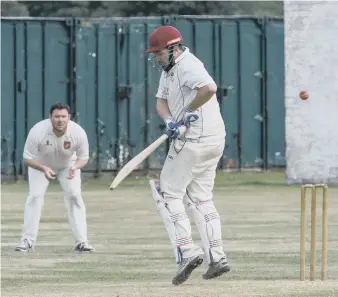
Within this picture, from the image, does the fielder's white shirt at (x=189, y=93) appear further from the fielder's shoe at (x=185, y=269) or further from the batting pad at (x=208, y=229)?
the fielder's shoe at (x=185, y=269)

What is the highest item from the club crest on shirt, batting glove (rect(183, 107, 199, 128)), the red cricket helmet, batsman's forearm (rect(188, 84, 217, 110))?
the red cricket helmet

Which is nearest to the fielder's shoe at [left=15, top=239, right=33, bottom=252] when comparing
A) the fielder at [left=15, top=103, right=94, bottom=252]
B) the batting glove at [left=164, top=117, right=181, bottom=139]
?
the fielder at [left=15, top=103, right=94, bottom=252]

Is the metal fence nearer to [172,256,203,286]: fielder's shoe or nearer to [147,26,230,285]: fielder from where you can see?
[147,26,230,285]: fielder

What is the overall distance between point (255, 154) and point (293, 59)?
3180 mm

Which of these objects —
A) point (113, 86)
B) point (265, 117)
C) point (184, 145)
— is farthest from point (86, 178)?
point (184, 145)

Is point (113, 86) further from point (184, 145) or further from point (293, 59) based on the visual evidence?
point (184, 145)

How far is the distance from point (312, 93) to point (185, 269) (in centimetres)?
1287

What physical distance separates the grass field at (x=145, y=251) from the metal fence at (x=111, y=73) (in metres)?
2.67

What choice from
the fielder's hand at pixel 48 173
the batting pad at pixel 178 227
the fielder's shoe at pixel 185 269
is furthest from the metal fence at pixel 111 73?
the fielder's shoe at pixel 185 269

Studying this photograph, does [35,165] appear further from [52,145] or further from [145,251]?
[145,251]

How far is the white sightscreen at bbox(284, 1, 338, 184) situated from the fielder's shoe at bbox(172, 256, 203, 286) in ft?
41.5

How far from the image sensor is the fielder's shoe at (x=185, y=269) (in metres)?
10.9

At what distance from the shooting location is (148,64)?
25.8m

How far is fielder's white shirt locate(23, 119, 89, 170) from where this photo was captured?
567 inches
